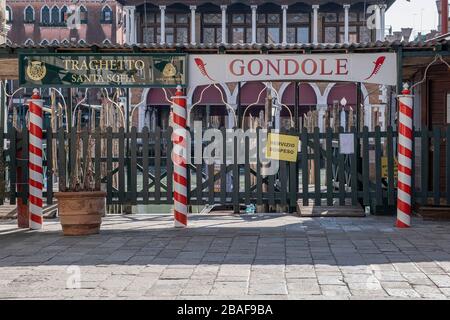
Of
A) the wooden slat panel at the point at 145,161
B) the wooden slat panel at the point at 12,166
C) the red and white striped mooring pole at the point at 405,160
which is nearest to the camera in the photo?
the red and white striped mooring pole at the point at 405,160

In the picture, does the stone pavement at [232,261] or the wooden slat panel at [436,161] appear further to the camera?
the wooden slat panel at [436,161]

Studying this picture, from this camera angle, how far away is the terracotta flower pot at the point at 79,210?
10180 millimetres

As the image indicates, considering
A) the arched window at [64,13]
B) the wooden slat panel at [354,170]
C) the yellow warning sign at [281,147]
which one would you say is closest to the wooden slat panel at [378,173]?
the wooden slat panel at [354,170]

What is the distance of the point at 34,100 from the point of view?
11039 millimetres

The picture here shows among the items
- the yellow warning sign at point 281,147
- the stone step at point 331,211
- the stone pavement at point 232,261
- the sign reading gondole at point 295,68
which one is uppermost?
the sign reading gondole at point 295,68

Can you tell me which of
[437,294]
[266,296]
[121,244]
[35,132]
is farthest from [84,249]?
[437,294]

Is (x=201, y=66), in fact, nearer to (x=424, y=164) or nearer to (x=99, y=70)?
(x=99, y=70)

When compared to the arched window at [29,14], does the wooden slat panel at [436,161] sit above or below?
below

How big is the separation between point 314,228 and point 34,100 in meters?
4.66

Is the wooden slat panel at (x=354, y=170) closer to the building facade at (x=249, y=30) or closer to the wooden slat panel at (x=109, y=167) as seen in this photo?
the wooden slat panel at (x=109, y=167)

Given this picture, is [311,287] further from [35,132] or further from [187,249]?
[35,132]

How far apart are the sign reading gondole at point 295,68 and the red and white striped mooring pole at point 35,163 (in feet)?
8.12

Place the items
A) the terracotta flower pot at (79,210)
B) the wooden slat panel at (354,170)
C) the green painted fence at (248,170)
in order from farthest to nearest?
the wooden slat panel at (354,170) < the green painted fence at (248,170) < the terracotta flower pot at (79,210)

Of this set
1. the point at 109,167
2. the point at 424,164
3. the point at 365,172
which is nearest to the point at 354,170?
the point at 365,172
